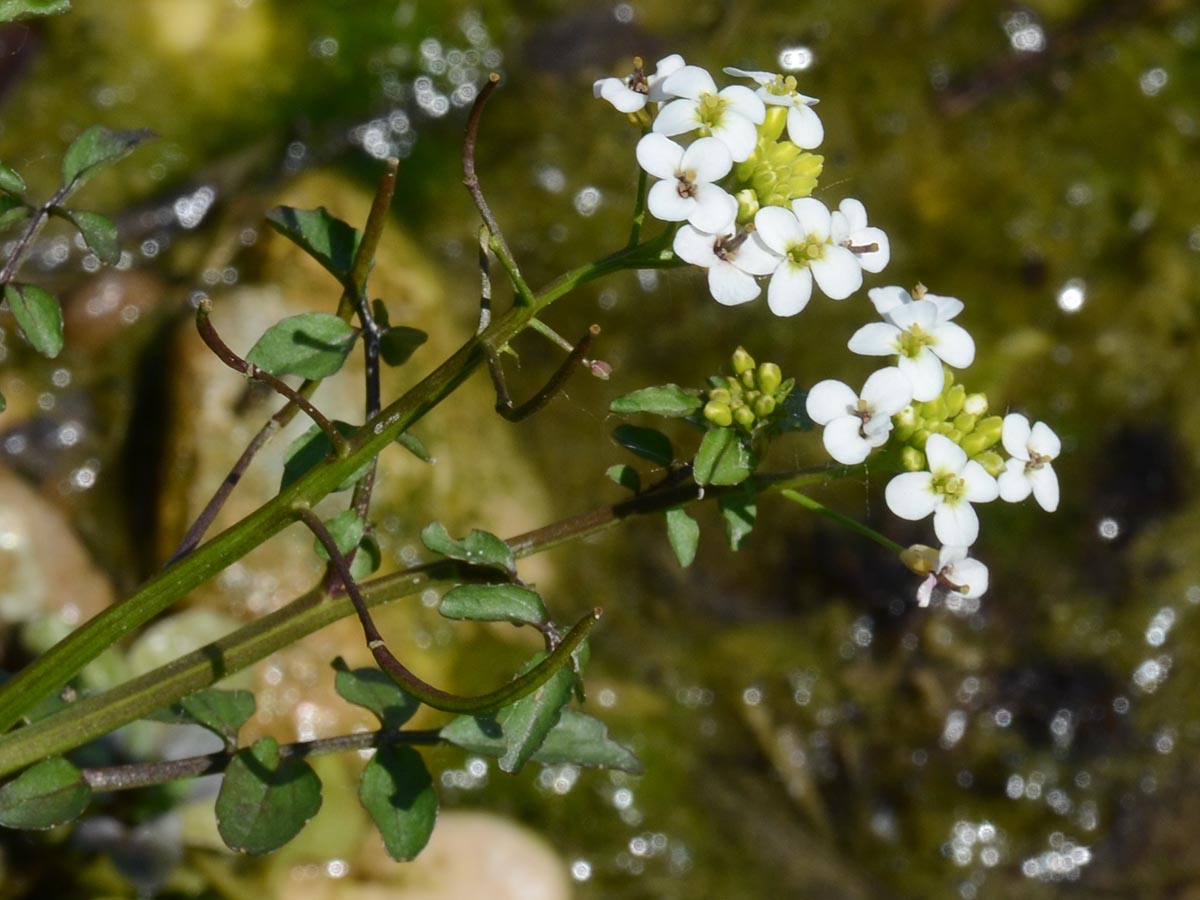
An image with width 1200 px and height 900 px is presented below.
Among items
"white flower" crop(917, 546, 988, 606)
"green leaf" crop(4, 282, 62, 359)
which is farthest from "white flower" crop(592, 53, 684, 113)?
"green leaf" crop(4, 282, 62, 359)

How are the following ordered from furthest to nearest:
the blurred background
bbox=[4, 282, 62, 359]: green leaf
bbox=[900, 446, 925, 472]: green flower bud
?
the blurred background → bbox=[4, 282, 62, 359]: green leaf → bbox=[900, 446, 925, 472]: green flower bud

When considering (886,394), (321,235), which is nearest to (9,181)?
(321,235)

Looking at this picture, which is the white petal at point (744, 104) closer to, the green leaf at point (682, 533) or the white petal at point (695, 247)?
the white petal at point (695, 247)

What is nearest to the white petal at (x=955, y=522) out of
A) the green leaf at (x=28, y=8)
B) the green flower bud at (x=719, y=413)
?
the green flower bud at (x=719, y=413)

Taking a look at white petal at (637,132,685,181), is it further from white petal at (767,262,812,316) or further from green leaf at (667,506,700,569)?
green leaf at (667,506,700,569)

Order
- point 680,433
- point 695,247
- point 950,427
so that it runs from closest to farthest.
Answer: point 695,247 → point 950,427 → point 680,433

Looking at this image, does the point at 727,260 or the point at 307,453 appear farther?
the point at 307,453

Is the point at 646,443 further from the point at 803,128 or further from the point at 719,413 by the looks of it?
the point at 803,128
